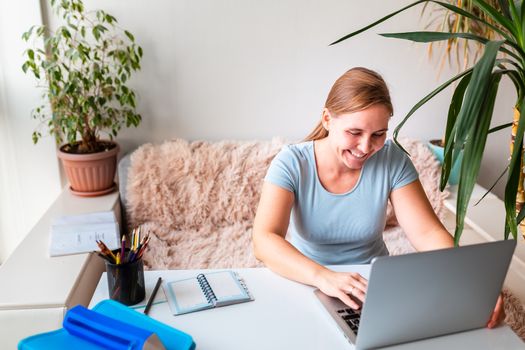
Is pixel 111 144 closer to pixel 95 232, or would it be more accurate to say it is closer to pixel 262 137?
pixel 95 232

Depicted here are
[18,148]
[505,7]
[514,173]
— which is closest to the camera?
[514,173]

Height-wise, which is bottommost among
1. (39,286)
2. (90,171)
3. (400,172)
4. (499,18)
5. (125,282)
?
(39,286)

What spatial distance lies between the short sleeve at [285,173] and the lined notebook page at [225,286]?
321mm

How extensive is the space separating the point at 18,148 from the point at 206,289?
1.55 m

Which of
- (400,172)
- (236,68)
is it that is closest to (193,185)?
(236,68)

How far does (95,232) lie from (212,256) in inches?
19.7

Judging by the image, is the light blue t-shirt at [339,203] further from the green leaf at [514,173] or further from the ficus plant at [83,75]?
the ficus plant at [83,75]

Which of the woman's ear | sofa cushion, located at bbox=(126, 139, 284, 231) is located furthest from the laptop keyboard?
sofa cushion, located at bbox=(126, 139, 284, 231)

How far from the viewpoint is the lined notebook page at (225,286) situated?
3.91ft

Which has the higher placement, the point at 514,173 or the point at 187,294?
the point at 514,173

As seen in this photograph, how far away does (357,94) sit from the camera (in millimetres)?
1405

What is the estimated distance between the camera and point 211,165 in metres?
2.32

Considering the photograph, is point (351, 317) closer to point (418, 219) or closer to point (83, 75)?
point (418, 219)

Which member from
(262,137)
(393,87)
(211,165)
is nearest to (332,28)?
(393,87)
